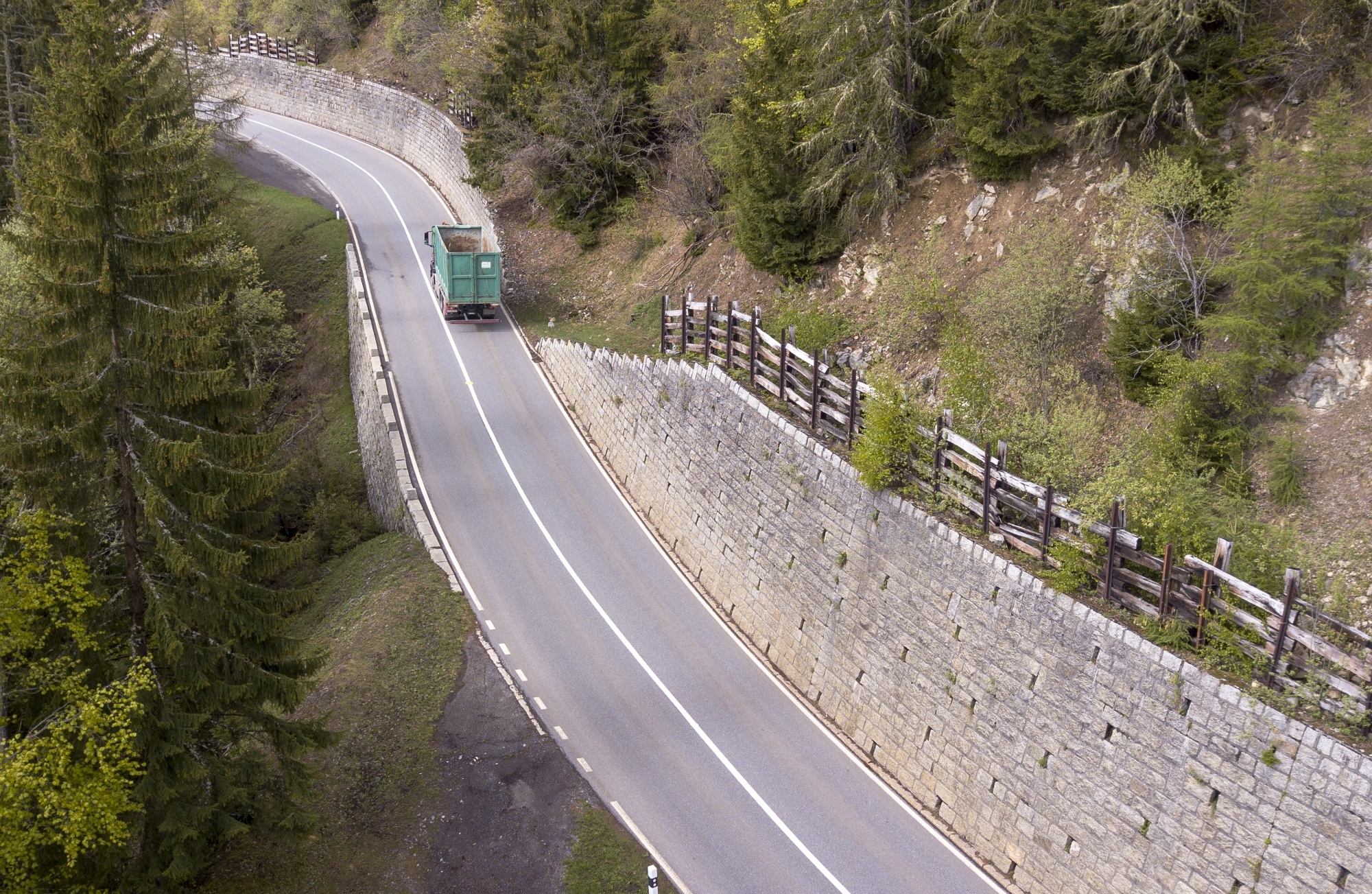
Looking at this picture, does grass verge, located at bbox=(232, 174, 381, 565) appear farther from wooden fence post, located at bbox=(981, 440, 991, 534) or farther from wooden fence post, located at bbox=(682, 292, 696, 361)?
wooden fence post, located at bbox=(981, 440, 991, 534)

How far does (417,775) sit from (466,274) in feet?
66.0

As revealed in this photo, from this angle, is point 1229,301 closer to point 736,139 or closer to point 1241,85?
point 1241,85

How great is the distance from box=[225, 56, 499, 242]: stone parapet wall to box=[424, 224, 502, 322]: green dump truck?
5.50ft

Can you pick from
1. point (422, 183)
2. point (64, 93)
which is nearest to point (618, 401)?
point (64, 93)

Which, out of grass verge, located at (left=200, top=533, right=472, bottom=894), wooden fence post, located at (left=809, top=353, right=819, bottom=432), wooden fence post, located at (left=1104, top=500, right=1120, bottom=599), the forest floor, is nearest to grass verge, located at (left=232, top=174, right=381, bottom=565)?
the forest floor

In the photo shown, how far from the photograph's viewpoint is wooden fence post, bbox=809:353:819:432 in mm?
20344

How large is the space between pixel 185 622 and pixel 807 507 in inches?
442

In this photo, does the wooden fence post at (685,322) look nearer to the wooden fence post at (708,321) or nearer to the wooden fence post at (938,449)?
the wooden fence post at (708,321)

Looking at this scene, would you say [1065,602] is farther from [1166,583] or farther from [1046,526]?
[1166,583]

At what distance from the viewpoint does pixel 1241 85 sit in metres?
19.7

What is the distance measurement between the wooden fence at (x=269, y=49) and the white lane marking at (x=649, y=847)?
200 feet

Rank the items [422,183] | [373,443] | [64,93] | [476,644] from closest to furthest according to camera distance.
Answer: [64,93] → [476,644] → [373,443] → [422,183]

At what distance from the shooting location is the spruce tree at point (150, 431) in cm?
1285

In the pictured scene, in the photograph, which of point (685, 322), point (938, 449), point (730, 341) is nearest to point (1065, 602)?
point (938, 449)
